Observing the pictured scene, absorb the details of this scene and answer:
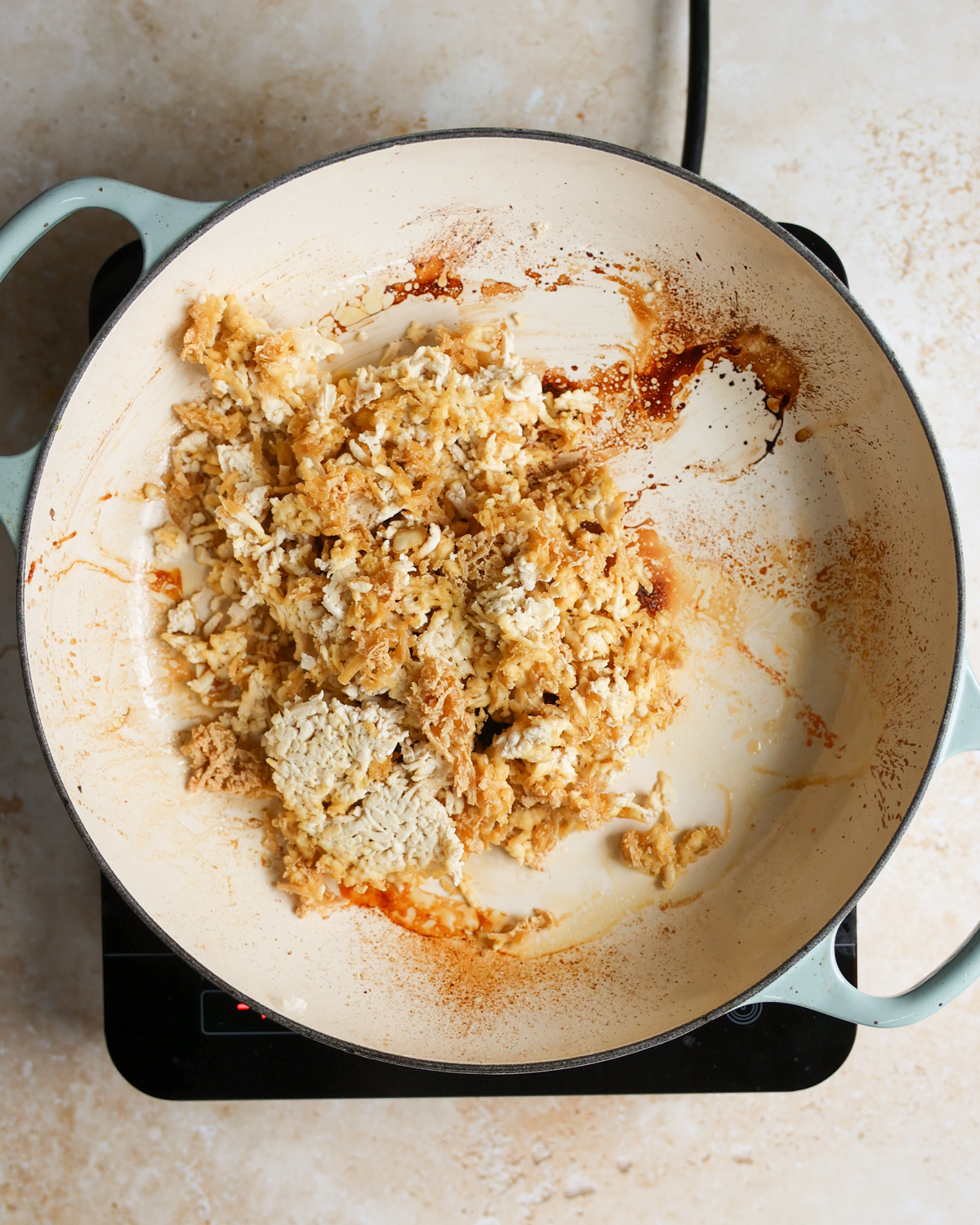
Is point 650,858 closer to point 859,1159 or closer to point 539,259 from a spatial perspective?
point 859,1159

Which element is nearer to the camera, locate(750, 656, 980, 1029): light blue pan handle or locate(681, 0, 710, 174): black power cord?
locate(750, 656, 980, 1029): light blue pan handle

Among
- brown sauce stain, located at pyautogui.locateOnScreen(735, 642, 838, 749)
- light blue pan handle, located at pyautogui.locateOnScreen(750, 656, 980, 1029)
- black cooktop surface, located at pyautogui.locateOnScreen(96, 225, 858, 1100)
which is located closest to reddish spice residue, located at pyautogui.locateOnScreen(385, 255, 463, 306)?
black cooktop surface, located at pyautogui.locateOnScreen(96, 225, 858, 1100)

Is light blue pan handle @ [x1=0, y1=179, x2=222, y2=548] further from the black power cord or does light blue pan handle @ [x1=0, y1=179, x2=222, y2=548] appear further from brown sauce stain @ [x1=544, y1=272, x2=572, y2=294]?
the black power cord

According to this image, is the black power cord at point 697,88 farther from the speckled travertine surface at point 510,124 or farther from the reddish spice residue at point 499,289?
the reddish spice residue at point 499,289

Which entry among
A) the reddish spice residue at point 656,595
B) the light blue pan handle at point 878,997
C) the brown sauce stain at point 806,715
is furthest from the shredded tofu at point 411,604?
the light blue pan handle at point 878,997

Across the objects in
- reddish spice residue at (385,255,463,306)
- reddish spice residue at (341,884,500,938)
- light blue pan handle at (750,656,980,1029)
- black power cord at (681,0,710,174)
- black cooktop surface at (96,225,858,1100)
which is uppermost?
black power cord at (681,0,710,174)

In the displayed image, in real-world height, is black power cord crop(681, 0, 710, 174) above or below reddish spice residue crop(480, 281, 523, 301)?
above
